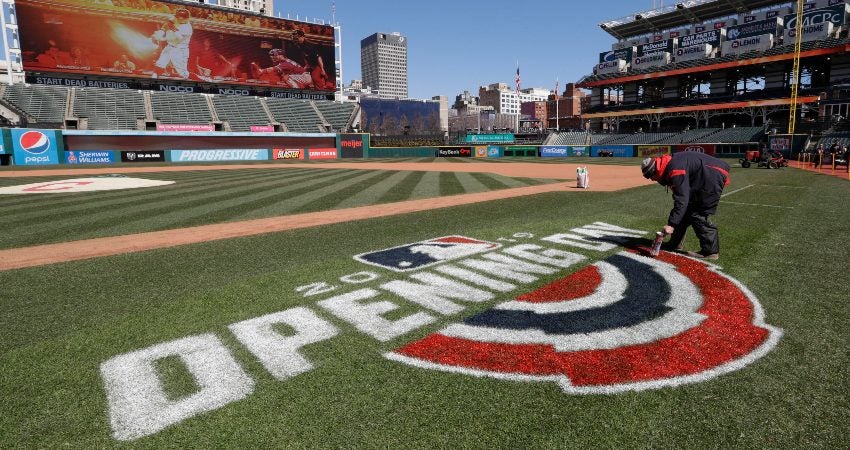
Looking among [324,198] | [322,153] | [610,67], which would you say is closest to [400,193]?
[324,198]

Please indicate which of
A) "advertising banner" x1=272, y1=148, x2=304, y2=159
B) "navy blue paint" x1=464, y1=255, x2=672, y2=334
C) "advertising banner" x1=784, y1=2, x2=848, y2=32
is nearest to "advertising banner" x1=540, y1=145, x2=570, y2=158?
"advertising banner" x1=784, y1=2, x2=848, y2=32

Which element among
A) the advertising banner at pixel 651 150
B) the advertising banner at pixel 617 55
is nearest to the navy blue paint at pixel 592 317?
the advertising banner at pixel 651 150

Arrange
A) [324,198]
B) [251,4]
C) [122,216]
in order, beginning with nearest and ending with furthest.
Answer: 1. [122,216]
2. [324,198]
3. [251,4]

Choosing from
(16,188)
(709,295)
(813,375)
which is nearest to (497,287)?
(709,295)

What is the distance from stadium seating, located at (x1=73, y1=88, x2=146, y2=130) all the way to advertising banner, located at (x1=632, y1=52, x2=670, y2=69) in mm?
68117

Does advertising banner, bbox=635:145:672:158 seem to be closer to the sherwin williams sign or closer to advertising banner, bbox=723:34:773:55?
the sherwin williams sign

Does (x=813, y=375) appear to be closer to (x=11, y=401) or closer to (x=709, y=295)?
(x=709, y=295)

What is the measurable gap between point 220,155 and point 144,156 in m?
7.08

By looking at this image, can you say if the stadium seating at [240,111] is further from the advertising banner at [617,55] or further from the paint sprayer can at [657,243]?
the paint sprayer can at [657,243]

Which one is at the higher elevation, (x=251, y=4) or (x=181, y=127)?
(x=251, y=4)

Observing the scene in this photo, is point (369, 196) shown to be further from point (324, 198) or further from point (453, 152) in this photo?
point (453, 152)

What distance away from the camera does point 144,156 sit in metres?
45.2

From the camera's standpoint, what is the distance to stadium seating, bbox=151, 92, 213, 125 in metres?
52.5

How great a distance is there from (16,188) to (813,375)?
86.4ft
